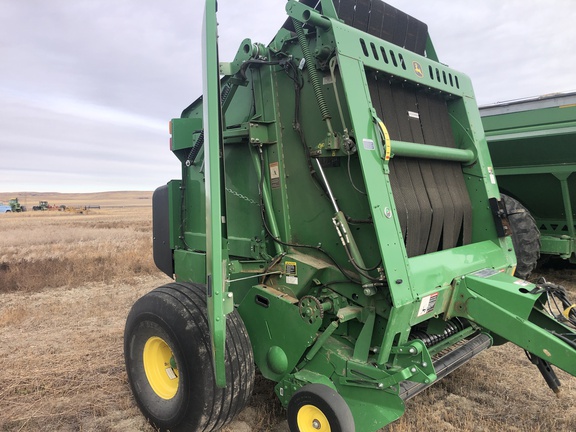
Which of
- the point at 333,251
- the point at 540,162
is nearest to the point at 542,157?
the point at 540,162

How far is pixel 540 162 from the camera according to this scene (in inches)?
247

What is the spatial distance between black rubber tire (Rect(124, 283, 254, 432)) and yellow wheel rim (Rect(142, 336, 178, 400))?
6 cm

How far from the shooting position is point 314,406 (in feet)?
7.91

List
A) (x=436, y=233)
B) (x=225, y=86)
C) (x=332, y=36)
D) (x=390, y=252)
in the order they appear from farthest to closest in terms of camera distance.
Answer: (x=225, y=86) → (x=436, y=233) → (x=332, y=36) → (x=390, y=252)

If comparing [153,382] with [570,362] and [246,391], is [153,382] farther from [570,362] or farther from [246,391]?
[570,362]

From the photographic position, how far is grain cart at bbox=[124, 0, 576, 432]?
242cm

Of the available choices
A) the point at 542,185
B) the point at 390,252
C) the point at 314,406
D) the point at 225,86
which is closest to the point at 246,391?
the point at 314,406

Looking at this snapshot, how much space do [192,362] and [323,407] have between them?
84 centimetres

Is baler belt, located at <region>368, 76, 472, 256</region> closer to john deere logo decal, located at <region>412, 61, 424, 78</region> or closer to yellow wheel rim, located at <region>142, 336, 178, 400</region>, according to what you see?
john deere logo decal, located at <region>412, 61, 424, 78</region>

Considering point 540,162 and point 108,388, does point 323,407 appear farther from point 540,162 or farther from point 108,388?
point 540,162

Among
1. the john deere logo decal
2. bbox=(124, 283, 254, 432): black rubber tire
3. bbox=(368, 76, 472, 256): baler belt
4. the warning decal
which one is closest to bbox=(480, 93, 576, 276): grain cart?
bbox=(368, 76, 472, 256): baler belt

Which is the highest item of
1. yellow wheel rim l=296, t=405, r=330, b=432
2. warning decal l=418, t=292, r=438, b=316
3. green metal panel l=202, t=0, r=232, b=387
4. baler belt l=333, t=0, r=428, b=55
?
baler belt l=333, t=0, r=428, b=55

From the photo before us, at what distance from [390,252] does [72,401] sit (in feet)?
9.14

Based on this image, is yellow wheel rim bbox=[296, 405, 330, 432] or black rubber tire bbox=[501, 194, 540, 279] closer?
yellow wheel rim bbox=[296, 405, 330, 432]
